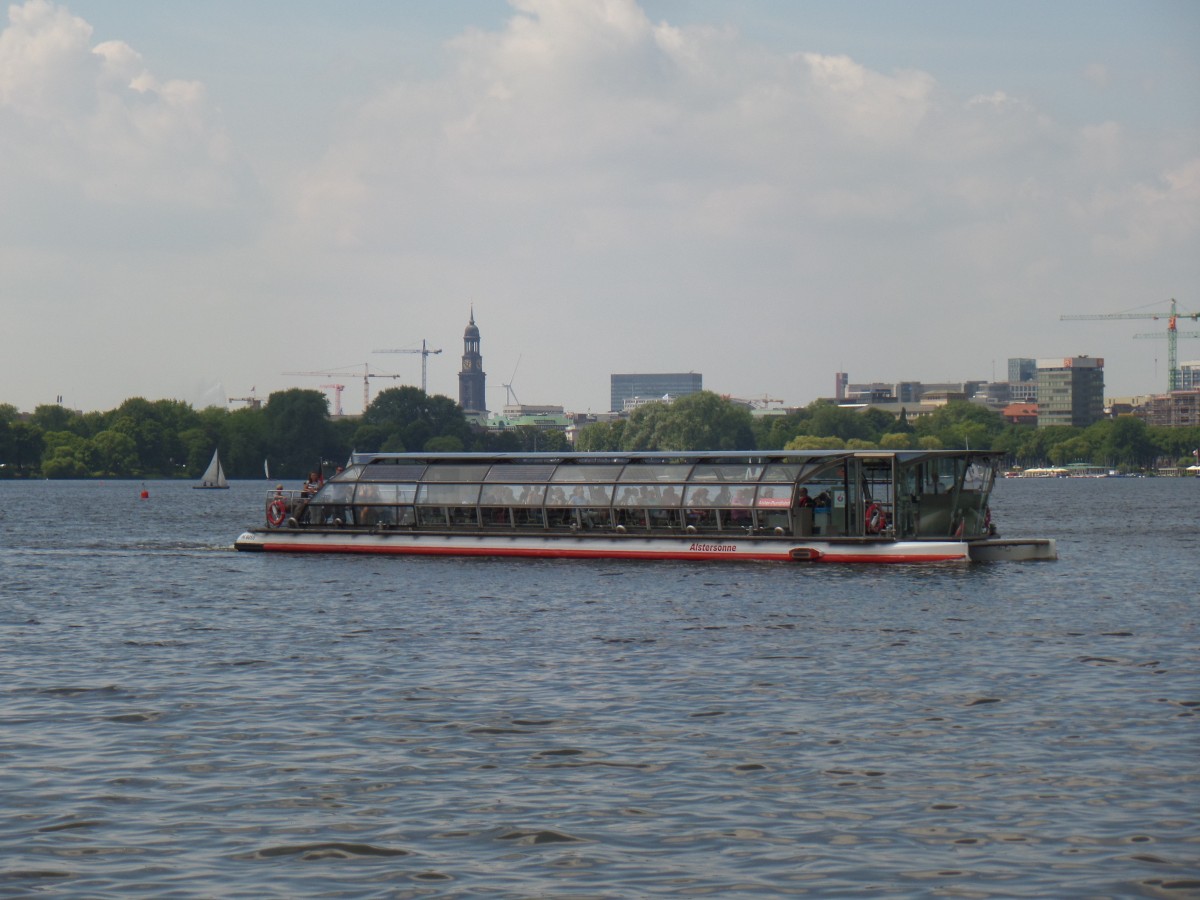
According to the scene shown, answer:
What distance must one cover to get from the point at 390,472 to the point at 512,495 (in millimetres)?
7089

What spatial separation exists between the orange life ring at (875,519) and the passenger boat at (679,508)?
73mm

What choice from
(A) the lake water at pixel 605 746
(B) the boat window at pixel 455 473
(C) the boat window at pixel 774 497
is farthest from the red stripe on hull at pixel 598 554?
(A) the lake water at pixel 605 746

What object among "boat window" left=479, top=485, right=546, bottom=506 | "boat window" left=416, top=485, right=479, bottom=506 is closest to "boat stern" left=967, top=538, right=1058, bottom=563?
"boat window" left=479, top=485, right=546, bottom=506

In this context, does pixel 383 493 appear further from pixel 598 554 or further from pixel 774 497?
pixel 774 497

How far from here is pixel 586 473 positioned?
71.8 m

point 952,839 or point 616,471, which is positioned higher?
point 616,471

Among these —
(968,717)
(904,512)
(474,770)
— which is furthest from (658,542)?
(474,770)

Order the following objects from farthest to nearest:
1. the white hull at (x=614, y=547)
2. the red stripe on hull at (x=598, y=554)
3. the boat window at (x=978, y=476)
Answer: the boat window at (x=978, y=476) → the white hull at (x=614, y=547) → the red stripe on hull at (x=598, y=554)

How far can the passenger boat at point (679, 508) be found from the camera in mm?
65875

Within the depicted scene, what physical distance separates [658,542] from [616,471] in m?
4.60

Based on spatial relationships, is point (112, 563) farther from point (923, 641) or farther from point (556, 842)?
point (556, 842)

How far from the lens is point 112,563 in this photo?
2869 inches

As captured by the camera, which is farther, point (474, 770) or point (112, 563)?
point (112, 563)

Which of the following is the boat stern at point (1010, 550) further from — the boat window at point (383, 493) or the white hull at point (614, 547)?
the boat window at point (383, 493)
